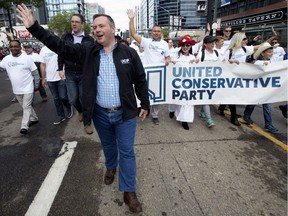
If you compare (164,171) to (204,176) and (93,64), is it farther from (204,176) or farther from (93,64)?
(93,64)

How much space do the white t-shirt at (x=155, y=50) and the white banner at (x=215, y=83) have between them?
22cm

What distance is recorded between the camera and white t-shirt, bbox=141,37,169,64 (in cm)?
484

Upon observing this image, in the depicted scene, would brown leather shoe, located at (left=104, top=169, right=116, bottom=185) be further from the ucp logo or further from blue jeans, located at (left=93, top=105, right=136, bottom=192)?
the ucp logo

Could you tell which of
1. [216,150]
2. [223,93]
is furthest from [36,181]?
[223,93]

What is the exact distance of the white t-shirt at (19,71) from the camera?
14.8 ft

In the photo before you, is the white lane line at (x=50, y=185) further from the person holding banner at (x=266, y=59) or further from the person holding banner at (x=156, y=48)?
the person holding banner at (x=266, y=59)

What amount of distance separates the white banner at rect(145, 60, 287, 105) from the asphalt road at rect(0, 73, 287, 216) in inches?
24.0

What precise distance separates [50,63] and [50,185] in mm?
3333

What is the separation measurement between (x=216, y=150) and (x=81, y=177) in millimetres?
2197

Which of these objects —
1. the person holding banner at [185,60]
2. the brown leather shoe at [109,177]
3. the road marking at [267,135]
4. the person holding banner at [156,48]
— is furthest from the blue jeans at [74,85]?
the road marking at [267,135]

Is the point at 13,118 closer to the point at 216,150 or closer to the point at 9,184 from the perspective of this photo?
the point at 9,184

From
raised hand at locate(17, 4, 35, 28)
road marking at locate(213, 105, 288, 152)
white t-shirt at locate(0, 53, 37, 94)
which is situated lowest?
road marking at locate(213, 105, 288, 152)

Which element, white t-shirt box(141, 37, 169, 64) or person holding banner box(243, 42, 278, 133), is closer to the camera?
person holding banner box(243, 42, 278, 133)

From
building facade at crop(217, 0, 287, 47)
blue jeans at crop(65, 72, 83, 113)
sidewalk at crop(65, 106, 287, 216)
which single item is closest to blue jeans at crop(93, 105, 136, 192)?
sidewalk at crop(65, 106, 287, 216)
